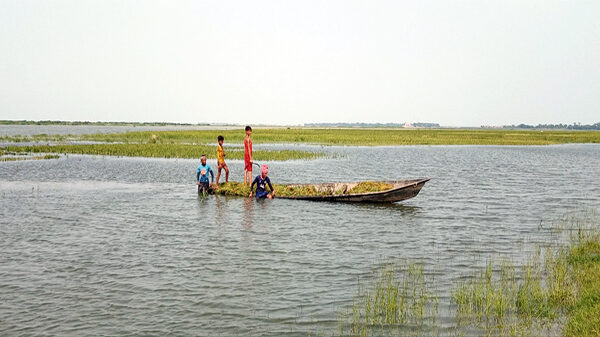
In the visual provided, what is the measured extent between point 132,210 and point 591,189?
75.1 ft

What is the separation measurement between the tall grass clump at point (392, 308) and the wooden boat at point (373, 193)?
9.17 m

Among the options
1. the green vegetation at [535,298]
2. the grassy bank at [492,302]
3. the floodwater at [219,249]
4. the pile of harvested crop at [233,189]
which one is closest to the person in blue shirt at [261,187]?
the floodwater at [219,249]

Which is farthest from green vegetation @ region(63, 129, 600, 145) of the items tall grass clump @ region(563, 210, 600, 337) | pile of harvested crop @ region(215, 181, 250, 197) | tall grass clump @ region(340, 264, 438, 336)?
tall grass clump @ region(340, 264, 438, 336)

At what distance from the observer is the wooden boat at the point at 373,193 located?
19.6 metres

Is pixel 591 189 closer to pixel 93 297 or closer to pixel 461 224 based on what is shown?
pixel 461 224

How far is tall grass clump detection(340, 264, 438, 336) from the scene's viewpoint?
7.99m

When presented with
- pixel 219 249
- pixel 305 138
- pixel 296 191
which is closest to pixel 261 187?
pixel 296 191

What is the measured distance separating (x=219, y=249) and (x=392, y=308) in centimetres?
562

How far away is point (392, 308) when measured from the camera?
28.2 feet

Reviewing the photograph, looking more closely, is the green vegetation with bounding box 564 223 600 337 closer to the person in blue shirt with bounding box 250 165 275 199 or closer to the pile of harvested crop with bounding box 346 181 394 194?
the pile of harvested crop with bounding box 346 181 394 194

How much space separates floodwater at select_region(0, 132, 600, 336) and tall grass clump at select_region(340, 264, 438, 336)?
0.25 m

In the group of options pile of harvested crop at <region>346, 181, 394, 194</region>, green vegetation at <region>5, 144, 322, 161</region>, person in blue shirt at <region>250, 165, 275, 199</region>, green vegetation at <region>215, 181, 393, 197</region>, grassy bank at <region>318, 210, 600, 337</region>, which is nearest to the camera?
grassy bank at <region>318, 210, 600, 337</region>

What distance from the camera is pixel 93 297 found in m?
9.24

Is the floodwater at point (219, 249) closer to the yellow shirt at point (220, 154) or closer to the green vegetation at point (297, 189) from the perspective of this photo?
the green vegetation at point (297, 189)
